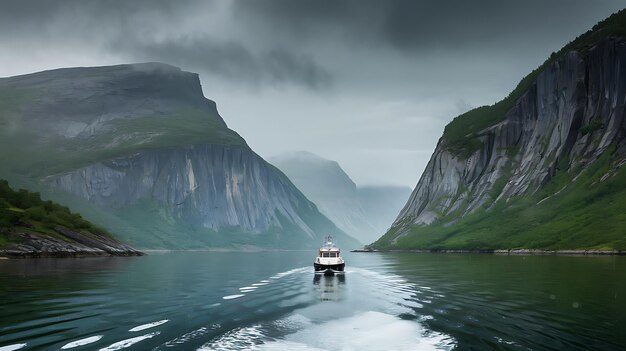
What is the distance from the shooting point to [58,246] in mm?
141000

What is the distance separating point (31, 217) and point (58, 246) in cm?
2110

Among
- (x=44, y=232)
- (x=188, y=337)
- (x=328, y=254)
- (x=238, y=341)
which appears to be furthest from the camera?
(x=44, y=232)

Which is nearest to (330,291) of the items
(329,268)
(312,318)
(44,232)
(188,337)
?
(312,318)

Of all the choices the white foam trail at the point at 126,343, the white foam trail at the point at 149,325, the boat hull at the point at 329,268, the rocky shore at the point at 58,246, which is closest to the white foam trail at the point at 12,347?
the white foam trail at the point at 126,343

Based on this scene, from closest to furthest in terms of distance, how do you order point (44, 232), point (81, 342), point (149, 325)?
point (81, 342) → point (149, 325) → point (44, 232)

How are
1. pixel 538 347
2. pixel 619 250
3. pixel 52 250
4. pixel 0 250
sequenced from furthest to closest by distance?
pixel 619 250 < pixel 52 250 < pixel 0 250 < pixel 538 347

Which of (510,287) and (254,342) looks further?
(510,287)

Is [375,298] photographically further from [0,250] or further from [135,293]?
[0,250]

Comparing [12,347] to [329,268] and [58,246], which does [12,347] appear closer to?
[329,268]

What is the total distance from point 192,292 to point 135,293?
5.49m

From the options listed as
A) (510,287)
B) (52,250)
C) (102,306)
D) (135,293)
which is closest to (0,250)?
(52,250)

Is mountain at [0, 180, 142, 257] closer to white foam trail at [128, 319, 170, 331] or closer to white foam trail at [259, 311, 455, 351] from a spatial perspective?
white foam trail at [128, 319, 170, 331]

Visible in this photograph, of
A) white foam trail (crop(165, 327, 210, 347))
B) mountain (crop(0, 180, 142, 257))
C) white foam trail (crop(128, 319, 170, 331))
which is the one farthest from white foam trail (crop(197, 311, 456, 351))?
mountain (crop(0, 180, 142, 257))

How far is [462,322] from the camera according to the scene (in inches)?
1278
